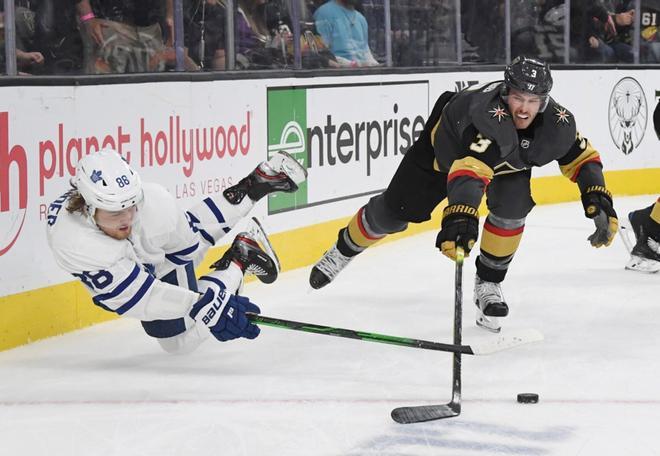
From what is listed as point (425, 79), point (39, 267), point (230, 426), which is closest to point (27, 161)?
point (39, 267)

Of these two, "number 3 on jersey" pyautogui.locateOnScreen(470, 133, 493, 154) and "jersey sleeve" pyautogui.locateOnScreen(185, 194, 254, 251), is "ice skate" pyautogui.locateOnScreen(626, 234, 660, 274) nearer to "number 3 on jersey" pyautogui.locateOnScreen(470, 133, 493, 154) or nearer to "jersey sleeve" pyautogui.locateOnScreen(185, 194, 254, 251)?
"number 3 on jersey" pyautogui.locateOnScreen(470, 133, 493, 154)

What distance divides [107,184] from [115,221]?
0.44ft

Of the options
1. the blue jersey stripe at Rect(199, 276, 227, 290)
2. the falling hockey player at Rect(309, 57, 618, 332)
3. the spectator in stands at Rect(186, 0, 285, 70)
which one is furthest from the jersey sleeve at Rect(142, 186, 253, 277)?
the spectator in stands at Rect(186, 0, 285, 70)

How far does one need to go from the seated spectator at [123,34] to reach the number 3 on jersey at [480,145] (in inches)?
66.8

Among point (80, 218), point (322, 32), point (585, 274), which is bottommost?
point (585, 274)

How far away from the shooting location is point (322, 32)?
6629 mm

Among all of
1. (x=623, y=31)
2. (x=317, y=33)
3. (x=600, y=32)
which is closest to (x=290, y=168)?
(x=317, y=33)

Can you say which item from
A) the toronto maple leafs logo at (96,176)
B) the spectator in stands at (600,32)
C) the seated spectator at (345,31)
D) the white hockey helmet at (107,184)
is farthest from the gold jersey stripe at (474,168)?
the spectator in stands at (600,32)

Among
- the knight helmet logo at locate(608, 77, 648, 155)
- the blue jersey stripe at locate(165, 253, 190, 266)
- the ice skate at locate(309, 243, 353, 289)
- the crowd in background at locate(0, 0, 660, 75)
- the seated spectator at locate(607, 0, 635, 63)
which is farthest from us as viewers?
the seated spectator at locate(607, 0, 635, 63)

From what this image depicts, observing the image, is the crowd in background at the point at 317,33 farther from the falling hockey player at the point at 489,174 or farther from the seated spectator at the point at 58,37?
the falling hockey player at the point at 489,174

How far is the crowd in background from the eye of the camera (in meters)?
4.79

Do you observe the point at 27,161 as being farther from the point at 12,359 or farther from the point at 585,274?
the point at 585,274

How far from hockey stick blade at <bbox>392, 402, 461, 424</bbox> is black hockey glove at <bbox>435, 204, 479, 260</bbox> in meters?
0.53

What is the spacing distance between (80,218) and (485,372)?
1.36m
